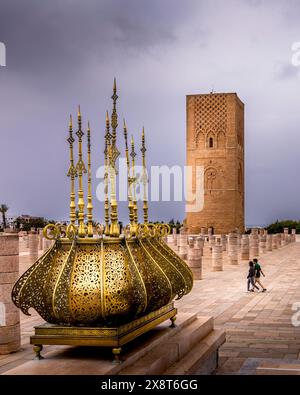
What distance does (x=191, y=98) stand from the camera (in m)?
40.5

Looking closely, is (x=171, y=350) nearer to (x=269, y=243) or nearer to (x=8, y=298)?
(x=8, y=298)

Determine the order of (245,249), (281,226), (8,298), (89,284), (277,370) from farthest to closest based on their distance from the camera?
(281,226) < (245,249) < (8,298) < (277,370) < (89,284)

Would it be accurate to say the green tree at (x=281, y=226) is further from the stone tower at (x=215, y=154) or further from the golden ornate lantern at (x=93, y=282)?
the golden ornate lantern at (x=93, y=282)

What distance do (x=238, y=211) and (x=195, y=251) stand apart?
3094cm

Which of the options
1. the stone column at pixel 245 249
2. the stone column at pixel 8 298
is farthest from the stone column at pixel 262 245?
the stone column at pixel 8 298

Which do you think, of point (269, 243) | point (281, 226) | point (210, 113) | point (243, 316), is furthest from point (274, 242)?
point (243, 316)

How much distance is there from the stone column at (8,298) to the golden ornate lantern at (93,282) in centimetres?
197

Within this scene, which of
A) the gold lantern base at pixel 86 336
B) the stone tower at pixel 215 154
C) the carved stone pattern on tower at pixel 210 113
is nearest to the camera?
the gold lantern base at pixel 86 336

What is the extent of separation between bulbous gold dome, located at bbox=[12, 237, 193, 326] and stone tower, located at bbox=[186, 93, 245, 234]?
37780 millimetres

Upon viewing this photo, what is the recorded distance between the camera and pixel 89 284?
3.23 metres

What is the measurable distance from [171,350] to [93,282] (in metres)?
0.80

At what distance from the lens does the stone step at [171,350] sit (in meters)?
3.25

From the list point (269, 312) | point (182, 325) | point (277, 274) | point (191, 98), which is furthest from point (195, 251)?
point (191, 98)
